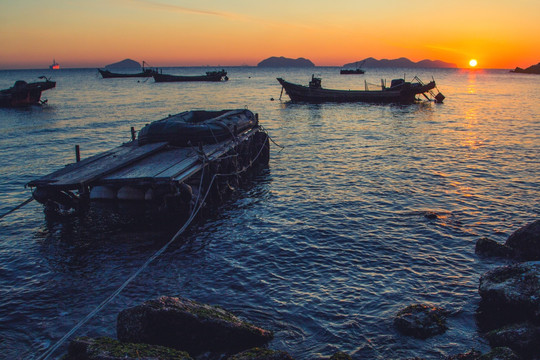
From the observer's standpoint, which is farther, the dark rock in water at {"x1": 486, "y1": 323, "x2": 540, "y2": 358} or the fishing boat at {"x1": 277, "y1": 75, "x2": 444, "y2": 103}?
the fishing boat at {"x1": 277, "y1": 75, "x2": 444, "y2": 103}

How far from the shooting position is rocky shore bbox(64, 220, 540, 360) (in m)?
6.77

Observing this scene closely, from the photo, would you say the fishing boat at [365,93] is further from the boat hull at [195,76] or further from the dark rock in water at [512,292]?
the boat hull at [195,76]

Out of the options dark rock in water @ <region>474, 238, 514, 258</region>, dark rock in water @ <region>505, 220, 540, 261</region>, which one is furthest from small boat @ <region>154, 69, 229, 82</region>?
dark rock in water @ <region>505, 220, 540, 261</region>

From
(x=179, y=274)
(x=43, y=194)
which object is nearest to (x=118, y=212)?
(x=43, y=194)

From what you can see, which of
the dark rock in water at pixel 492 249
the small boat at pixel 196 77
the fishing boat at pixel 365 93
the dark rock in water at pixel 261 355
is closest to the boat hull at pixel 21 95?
the fishing boat at pixel 365 93

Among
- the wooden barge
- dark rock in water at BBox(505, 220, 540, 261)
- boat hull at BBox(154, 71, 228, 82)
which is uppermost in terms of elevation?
boat hull at BBox(154, 71, 228, 82)

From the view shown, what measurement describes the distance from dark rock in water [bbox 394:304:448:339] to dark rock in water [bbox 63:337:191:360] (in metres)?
4.75

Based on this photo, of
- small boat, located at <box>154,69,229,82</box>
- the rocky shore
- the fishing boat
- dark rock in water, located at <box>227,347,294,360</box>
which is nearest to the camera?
the rocky shore

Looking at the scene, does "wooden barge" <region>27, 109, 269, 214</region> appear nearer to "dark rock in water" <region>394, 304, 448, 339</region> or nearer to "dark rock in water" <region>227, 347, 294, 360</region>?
"dark rock in water" <region>227, 347, 294, 360</region>

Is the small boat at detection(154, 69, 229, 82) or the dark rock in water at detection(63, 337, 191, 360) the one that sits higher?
the small boat at detection(154, 69, 229, 82)

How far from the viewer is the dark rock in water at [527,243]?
38.6 feet

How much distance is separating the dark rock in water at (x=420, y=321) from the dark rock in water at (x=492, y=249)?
13.5 ft

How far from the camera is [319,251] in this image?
13188mm

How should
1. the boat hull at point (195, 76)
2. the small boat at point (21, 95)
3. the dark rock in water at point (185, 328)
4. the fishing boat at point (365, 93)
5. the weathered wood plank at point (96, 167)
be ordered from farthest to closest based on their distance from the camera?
the boat hull at point (195, 76) → the fishing boat at point (365, 93) → the small boat at point (21, 95) → the weathered wood plank at point (96, 167) → the dark rock in water at point (185, 328)
